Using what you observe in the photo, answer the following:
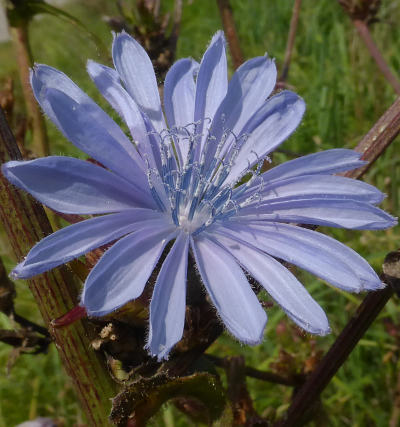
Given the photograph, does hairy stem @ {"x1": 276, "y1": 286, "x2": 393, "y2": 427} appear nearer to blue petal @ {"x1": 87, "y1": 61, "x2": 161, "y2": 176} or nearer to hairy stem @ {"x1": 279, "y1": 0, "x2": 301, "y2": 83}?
blue petal @ {"x1": 87, "y1": 61, "x2": 161, "y2": 176}

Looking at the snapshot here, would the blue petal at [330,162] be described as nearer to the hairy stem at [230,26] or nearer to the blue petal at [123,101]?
the blue petal at [123,101]

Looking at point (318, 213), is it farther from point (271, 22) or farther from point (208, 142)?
point (271, 22)

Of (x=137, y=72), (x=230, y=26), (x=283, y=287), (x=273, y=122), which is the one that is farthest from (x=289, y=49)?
(x=283, y=287)

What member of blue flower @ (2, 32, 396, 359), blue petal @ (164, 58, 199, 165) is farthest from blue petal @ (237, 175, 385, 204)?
blue petal @ (164, 58, 199, 165)

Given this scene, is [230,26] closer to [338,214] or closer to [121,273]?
[338,214]

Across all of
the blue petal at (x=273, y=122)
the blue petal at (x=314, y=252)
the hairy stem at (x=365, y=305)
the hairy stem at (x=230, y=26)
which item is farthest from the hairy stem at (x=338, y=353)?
the hairy stem at (x=230, y=26)

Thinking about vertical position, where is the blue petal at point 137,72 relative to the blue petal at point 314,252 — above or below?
above
